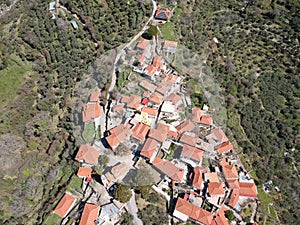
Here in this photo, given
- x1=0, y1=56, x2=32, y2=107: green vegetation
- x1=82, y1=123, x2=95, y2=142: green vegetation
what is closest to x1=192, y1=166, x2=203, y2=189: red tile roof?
x1=82, y1=123, x2=95, y2=142: green vegetation

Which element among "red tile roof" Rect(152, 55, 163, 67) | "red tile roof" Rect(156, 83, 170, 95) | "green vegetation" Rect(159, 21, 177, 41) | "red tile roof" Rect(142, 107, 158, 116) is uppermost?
"green vegetation" Rect(159, 21, 177, 41)

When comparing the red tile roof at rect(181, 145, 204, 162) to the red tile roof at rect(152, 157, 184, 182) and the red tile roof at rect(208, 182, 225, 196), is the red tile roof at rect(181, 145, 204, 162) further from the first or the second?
the red tile roof at rect(208, 182, 225, 196)

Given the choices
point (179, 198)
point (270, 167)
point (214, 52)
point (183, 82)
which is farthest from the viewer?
point (214, 52)

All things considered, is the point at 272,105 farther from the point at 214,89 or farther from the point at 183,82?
the point at 183,82

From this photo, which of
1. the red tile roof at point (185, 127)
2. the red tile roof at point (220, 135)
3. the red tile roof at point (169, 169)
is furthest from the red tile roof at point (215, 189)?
the red tile roof at point (185, 127)

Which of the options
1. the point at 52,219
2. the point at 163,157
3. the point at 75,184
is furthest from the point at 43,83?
the point at 163,157

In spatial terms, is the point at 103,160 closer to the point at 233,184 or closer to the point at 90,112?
the point at 90,112

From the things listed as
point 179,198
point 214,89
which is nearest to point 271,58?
point 214,89
